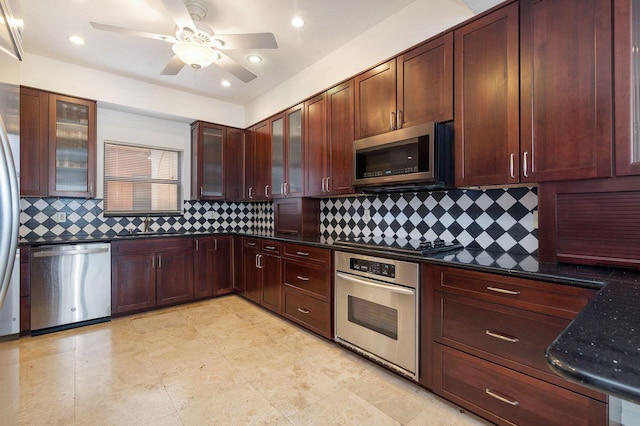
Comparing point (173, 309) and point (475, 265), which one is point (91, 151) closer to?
point (173, 309)

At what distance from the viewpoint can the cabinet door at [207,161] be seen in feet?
14.1

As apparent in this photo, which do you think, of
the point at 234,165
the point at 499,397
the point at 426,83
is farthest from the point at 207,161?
the point at 499,397

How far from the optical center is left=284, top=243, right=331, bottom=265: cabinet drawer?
2758 millimetres

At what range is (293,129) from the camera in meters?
3.65

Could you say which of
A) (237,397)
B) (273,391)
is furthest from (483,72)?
(237,397)

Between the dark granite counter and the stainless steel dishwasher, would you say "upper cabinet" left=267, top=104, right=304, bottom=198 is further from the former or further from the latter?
the dark granite counter

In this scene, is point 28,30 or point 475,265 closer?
point 475,265

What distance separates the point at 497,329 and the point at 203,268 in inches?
141

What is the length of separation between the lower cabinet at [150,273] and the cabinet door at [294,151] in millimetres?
1606

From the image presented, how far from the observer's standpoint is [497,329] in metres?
1.64

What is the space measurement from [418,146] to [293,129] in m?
1.85

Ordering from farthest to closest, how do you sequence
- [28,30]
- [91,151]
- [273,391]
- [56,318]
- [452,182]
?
1. [91,151]
2. [56,318]
3. [28,30]
4. [452,182]
5. [273,391]

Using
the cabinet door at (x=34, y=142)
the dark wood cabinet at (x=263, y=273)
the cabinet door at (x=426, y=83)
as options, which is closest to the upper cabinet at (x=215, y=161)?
the dark wood cabinet at (x=263, y=273)

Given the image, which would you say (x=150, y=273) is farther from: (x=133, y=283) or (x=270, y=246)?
(x=270, y=246)
